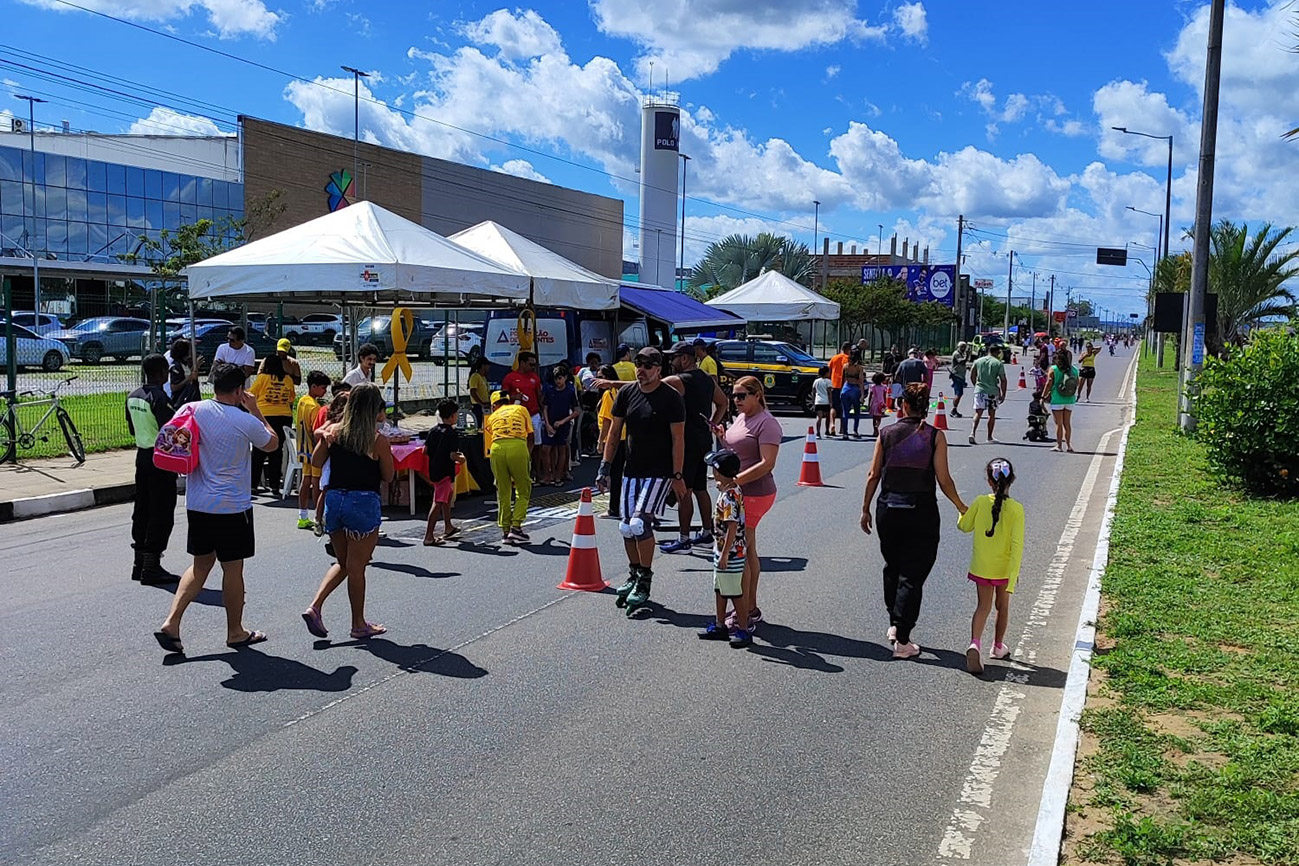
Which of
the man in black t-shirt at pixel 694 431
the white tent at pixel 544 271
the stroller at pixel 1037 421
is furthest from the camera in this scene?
the stroller at pixel 1037 421

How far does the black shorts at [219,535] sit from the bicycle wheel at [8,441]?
8.49 m

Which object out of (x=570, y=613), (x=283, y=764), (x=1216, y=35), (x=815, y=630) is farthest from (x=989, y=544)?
(x=1216, y=35)

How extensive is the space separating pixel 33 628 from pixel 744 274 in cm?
5720

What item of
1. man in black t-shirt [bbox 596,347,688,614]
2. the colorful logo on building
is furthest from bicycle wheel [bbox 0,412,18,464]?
the colorful logo on building

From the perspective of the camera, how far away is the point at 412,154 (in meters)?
62.0

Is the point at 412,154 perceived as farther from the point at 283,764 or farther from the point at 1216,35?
the point at 283,764

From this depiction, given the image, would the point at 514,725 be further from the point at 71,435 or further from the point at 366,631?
the point at 71,435

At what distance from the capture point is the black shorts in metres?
6.67

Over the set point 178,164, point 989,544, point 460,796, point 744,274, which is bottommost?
point 460,796

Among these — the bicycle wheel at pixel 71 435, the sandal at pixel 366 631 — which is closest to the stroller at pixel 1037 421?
the bicycle wheel at pixel 71 435

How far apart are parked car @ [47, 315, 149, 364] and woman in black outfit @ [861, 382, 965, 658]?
781 inches

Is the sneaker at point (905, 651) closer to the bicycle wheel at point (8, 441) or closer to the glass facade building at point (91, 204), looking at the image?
the bicycle wheel at point (8, 441)

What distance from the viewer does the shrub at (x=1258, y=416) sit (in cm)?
1228

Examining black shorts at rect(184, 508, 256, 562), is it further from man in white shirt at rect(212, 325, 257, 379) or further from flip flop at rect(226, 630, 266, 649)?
man in white shirt at rect(212, 325, 257, 379)
